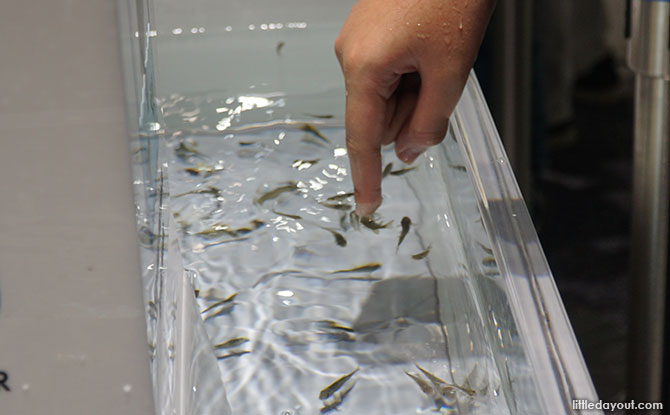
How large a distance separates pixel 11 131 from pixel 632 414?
1.19 meters

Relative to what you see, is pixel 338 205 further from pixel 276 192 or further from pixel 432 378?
pixel 432 378

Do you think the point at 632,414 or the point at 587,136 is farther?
the point at 587,136

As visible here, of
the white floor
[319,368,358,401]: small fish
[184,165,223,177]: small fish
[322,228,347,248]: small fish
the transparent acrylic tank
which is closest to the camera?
the white floor

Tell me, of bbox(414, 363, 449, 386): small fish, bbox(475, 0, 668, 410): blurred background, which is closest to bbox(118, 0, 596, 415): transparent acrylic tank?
bbox(414, 363, 449, 386): small fish

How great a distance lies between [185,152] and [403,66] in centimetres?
36

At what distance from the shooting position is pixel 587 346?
1769 millimetres

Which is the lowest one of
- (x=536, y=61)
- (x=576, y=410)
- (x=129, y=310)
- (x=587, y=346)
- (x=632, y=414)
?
(x=587, y=346)

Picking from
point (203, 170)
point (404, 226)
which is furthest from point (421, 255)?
point (203, 170)

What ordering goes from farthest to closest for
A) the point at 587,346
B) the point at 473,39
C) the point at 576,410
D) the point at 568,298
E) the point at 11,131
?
the point at 568,298, the point at 587,346, the point at 473,39, the point at 576,410, the point at 11,131

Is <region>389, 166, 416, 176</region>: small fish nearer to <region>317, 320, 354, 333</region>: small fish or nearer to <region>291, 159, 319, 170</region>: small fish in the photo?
<region>291, 159, 319, 170</region>: small fish

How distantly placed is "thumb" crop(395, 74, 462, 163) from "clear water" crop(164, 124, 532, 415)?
49mm

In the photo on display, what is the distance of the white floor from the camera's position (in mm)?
283

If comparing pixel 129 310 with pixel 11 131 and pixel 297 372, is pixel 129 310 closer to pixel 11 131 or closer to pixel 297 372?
pixel 11 131

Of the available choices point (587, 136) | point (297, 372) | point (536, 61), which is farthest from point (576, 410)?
point (587, 136)
